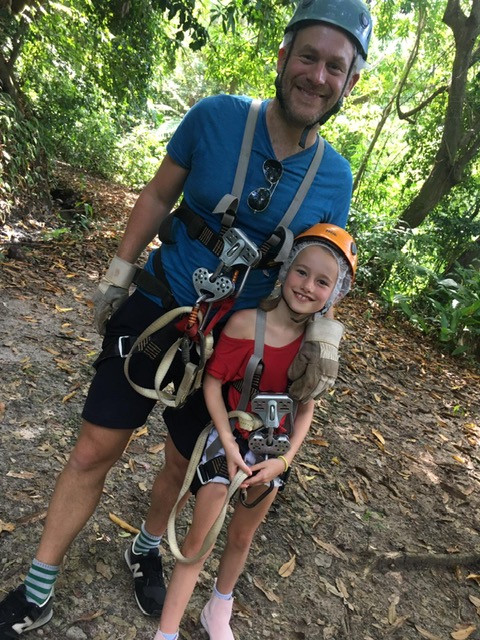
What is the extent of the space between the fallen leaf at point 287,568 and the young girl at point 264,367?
106cm

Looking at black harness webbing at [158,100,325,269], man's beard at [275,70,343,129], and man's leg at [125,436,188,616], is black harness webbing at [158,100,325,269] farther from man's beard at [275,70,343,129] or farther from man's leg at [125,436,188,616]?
man's leg at [125,436,188,616]

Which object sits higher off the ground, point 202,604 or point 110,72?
point 110,72

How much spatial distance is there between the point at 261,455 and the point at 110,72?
819 centimetres

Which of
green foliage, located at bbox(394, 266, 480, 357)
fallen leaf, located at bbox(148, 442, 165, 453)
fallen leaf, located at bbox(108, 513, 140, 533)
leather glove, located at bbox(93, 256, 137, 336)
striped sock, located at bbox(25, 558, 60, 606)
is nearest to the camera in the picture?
striped sock, located at bbox(25, 558, 60, 606)

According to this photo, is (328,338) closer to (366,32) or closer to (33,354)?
(366,32)

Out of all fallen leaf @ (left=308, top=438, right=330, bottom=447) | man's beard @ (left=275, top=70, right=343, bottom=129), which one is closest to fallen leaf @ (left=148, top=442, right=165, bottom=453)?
fallen leaf @ (left=308, top=438, right=330, bottom=447)

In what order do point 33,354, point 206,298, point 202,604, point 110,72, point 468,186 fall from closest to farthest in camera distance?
1. point 206,298
2. point 202,604
3. point 33,354
4. point 110,72
5. point 468,186

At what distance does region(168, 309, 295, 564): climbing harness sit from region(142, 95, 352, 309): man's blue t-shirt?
345 mm

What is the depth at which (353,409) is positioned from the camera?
17.1 feet

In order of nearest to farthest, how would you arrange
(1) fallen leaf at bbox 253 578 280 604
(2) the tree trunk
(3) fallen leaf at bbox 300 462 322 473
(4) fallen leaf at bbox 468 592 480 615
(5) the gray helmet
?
(5) the gray helmet, (1) fallen leaf at bbox 253 578 280 604, (4) fallen leaf at bbox 468 592 480 615, (3) fallen leaf at bbox 300 462 322 473, (2) the tree trunk

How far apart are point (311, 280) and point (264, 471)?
763mm

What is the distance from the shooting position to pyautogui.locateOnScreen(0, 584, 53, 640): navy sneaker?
209 centimetres

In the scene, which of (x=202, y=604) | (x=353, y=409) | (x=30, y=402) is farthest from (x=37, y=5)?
(x=202, y=604)

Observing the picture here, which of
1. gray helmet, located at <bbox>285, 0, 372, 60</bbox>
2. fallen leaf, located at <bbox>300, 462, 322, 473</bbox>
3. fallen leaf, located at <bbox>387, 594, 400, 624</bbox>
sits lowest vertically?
fallen leaf, located at <bbox>387, 594, 400, 624</bbox>
